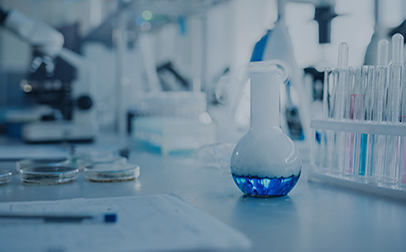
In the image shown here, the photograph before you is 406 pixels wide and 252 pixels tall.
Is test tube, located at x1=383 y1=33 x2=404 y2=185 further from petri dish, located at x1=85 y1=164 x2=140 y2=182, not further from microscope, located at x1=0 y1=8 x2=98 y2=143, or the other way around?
microscope, located at x1=0 y1=8 x2=98 y2=143

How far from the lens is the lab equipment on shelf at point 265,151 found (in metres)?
0.68

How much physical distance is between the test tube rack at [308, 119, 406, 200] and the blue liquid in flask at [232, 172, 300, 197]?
152 mm

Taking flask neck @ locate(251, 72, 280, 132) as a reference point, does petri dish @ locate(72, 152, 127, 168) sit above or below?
below

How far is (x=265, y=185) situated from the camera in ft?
2.28

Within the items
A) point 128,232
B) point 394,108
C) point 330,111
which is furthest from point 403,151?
point 128,232

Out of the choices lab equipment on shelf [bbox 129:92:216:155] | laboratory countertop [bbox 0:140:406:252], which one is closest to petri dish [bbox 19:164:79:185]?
laboratory countertop [bbox 0:140:406:252]

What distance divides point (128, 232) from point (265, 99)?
1.11ft

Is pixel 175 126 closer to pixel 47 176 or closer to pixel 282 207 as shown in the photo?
pixel 47 176

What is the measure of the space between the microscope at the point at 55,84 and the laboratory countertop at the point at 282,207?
2.45 feet

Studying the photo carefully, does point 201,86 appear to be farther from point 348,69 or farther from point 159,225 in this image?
point 159,225

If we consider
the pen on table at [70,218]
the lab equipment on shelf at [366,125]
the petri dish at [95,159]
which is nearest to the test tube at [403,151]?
the lab equipment on shelf at [366,125]

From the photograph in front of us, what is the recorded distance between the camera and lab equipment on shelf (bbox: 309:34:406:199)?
0.73 metres

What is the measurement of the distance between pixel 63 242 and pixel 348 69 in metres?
0.62

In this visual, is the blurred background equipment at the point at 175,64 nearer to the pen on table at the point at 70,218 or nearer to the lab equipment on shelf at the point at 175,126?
the lab equipment on shelf at the point at 175,126
